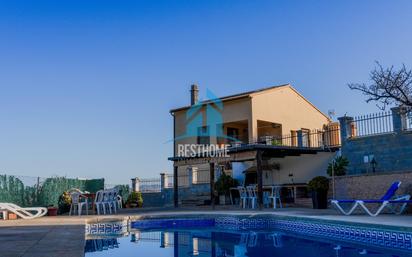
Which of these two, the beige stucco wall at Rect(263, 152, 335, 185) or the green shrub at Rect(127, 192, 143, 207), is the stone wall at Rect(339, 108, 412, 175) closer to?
the beige stucco wall at Rect(263, 152, 335, 185)

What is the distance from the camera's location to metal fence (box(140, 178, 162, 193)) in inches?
896

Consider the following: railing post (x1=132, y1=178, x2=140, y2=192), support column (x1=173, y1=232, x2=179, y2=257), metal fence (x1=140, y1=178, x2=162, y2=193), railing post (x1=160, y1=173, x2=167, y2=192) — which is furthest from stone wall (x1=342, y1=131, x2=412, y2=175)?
railing post (x1=132, y1=178, x2=140, y2=192)

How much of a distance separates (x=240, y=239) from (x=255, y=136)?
13681mm

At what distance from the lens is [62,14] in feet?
42.3

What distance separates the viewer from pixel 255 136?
22516 millimetres

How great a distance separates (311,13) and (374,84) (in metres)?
3.60

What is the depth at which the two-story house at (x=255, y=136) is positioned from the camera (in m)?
17.7

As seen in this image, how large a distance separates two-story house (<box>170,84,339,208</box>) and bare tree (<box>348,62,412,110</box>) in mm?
4988

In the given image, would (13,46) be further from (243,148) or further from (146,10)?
(243,148)

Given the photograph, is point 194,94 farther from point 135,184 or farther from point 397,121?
point 397,121

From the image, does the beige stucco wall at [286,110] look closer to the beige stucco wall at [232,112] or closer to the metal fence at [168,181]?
the beige stucco wall at [232,112]

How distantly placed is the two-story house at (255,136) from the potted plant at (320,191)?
6.52 feet

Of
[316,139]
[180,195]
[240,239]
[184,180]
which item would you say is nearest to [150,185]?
[184,180]

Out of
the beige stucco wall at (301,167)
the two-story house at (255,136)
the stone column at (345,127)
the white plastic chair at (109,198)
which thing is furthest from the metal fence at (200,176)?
the stone column at (345,127)
